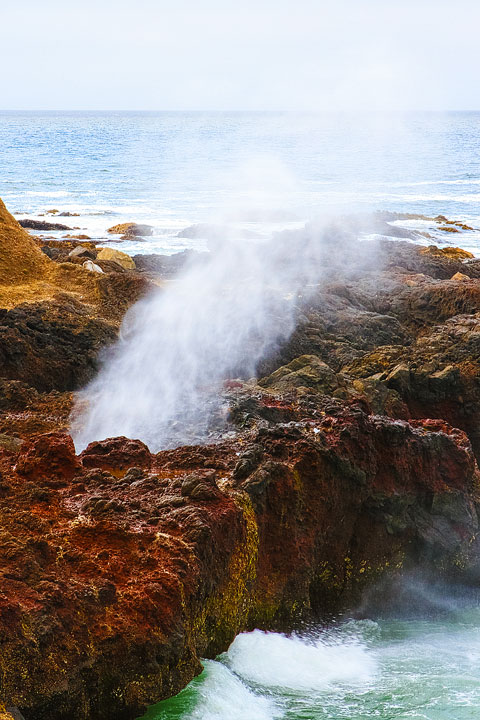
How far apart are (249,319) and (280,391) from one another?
2562 mm

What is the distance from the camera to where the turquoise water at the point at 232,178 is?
3209cm

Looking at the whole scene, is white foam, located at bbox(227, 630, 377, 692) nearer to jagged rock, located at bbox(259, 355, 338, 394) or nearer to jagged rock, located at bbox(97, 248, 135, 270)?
jagged rock, located at bbox(259, 355, 338, 394)

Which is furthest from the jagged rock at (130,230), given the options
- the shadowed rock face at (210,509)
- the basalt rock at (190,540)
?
the basalt rock at (190,540)

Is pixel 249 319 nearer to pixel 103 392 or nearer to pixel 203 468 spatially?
pixel 103 392

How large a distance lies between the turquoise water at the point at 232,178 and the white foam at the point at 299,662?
19279mm

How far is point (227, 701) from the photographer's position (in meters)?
4.29

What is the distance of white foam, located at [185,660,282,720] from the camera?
417 centimetres

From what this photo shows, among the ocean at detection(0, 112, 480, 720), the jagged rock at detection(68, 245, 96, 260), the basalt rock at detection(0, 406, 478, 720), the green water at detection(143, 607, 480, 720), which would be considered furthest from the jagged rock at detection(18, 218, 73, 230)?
the green water at detection(143, 607, 480, 720)

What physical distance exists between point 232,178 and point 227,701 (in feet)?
141

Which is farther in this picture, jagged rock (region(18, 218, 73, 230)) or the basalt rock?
jagged rock (region(18, 218, 73, 230))

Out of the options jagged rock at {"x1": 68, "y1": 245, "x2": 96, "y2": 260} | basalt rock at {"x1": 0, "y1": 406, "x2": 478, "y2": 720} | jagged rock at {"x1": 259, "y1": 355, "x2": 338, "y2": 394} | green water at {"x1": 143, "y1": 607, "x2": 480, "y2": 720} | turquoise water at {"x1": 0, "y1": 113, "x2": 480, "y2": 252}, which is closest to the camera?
basalt rock at {"x1": 0, "y1": 406, "x2": 478, "y2": 720}

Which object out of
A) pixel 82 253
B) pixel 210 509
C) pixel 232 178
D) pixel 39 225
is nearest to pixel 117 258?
pixel 82 253

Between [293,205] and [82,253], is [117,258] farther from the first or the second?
[293,205]

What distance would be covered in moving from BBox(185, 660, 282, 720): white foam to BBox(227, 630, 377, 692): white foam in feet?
0.41
